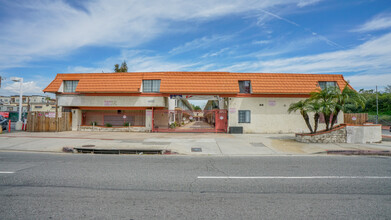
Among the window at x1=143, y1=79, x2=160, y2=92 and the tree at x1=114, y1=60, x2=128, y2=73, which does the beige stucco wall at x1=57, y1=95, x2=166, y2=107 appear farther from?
the tree at x1=114, y1=60, x2=128, y2=73

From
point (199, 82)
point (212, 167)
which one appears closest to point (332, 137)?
point (212, 167)

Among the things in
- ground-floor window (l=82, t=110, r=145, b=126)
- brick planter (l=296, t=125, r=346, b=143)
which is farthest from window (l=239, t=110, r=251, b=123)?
ground-floor window (l=82, t=110, r=145, b=126)

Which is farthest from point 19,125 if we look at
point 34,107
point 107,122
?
point 34,107

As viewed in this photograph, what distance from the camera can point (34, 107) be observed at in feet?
169

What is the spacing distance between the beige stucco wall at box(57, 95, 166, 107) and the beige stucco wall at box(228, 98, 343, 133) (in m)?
7.38

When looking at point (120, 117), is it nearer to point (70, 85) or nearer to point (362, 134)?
point (70, 85)

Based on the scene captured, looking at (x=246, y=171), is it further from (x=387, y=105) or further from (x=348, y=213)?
(x=387, y=105)

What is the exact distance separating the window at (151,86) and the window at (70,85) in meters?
7.32

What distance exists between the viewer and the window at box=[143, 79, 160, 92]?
21219mm

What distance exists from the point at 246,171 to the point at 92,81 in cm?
1918

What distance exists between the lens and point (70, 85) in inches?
870

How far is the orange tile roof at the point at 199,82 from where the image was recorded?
66.0 feet

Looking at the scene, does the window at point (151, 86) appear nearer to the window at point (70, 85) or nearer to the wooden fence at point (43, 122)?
the window at point (70, 85)

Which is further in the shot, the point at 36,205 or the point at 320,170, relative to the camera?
the point at 320,170
